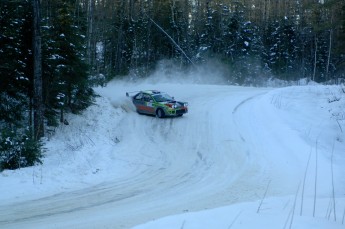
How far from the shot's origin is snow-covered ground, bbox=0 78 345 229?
826 cm

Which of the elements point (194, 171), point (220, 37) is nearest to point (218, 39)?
point (220, 37)

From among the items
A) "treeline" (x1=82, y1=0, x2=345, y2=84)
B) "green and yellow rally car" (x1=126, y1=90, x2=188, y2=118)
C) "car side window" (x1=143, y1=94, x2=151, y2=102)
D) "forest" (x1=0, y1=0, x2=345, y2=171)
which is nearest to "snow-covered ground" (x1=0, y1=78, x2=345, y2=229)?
"green and yellow rally car" (x1=126, y1=90, x2=188, y2=118)

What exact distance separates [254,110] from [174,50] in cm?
3518

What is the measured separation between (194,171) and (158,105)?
33.1 feet

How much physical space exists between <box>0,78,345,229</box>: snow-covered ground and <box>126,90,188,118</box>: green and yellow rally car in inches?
19.9

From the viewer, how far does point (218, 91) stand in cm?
3303

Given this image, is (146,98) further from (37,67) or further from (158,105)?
(37,67)

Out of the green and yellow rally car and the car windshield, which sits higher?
the car windshield

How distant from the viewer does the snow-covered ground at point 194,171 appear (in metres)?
8.26

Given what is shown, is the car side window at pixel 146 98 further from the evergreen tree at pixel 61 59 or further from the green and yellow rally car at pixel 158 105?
the evergreen tree at pixel 61 59

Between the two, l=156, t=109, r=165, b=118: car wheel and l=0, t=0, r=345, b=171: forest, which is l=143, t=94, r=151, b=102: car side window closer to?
l=156, t=109, r=165, b=118: car wheel

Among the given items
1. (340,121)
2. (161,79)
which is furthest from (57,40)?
(161,79)

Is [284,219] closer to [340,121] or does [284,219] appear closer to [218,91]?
[340,121]

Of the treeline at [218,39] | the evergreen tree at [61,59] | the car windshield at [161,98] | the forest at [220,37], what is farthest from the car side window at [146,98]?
the treeline at [218,39]
